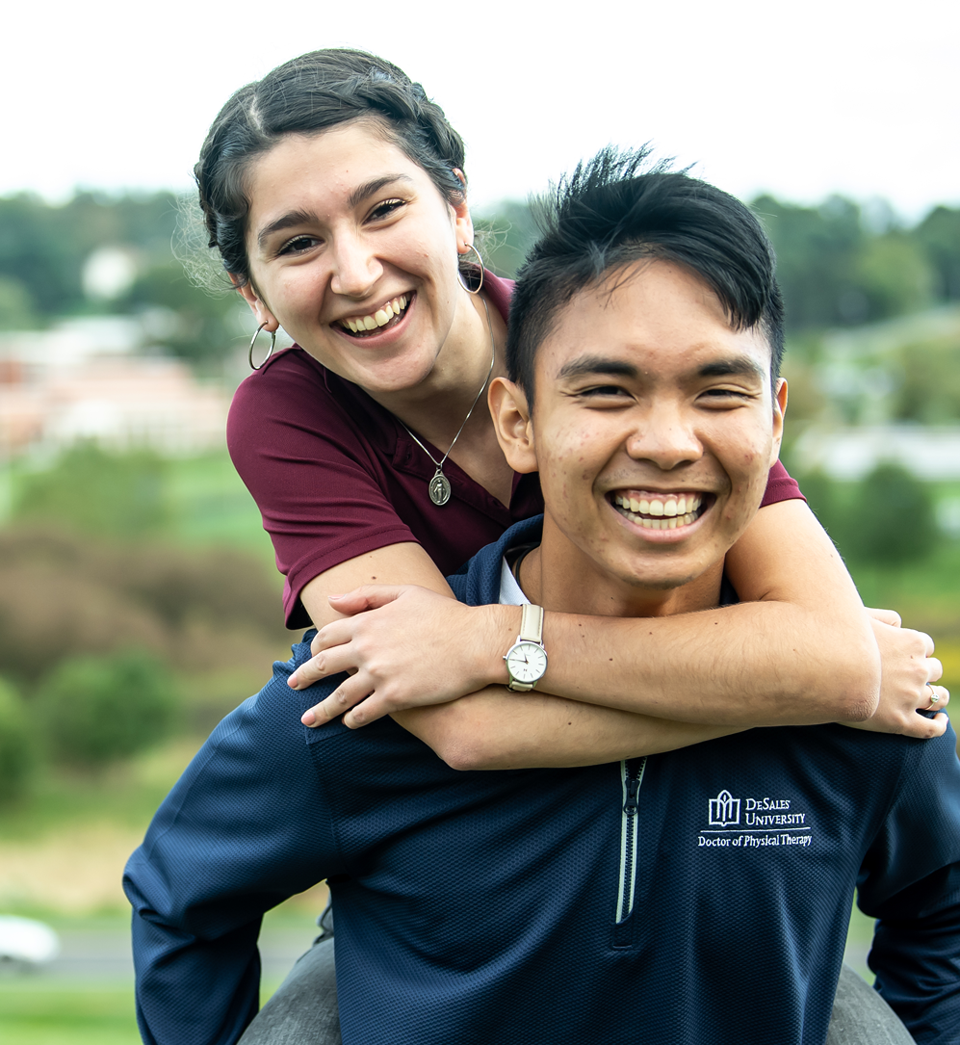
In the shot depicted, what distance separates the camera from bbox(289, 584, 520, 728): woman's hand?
167 cm

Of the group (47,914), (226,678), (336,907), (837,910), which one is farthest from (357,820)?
(226,678)

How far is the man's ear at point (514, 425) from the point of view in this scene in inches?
70.4

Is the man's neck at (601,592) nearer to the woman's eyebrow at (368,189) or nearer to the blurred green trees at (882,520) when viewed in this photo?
the woman's eyebrow at (368,189)

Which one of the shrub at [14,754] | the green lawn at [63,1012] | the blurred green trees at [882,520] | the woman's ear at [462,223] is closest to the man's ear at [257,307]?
the woman's ear at [462,223]

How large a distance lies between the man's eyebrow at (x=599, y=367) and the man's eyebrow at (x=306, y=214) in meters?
0.67

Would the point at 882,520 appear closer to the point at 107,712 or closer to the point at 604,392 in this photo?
the point at 107,712

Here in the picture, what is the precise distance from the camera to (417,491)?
2.28 metres

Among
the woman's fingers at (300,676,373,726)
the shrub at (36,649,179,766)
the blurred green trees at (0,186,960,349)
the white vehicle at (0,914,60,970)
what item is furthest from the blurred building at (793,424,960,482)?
the woman's fingers at (300,676,373,726)

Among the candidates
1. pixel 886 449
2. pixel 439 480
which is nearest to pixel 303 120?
pixel 439 480

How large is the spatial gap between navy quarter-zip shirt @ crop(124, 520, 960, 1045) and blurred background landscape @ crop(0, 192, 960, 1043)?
91.4 feet

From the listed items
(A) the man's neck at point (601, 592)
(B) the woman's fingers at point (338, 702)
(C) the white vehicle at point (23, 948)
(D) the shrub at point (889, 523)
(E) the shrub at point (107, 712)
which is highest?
(D) the shrub at point (889, 523)

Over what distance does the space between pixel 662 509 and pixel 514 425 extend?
13.3 inches

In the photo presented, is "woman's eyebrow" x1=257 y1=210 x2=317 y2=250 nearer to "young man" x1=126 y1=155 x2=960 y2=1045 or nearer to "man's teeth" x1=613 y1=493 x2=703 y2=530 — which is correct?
"young man" x1=126 y1=155 x2=960 y2=1045

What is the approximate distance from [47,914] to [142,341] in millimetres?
19524
